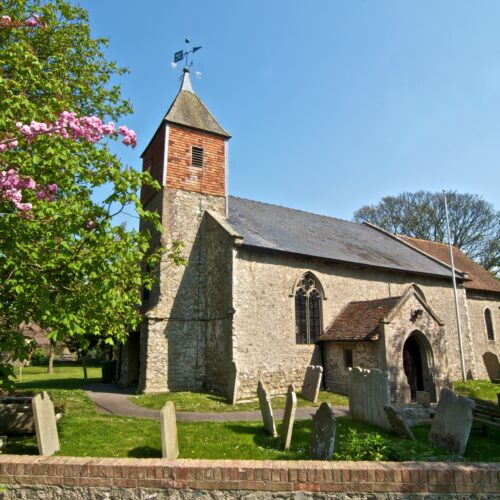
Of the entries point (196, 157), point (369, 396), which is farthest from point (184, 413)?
point (196, 157)

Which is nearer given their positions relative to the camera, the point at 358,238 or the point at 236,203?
the point at 236,203

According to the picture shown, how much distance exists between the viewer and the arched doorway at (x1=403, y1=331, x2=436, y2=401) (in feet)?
52.1

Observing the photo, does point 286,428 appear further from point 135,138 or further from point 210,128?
point 210,128

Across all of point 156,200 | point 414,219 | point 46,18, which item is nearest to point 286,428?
point 46,18

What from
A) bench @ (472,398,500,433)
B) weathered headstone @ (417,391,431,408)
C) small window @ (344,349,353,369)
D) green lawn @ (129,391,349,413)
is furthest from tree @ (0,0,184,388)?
small window @ (344,349,353,369)

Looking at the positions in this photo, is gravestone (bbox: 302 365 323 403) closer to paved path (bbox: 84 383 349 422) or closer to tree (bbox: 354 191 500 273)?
paved path (bbox: 84 383 349 422)

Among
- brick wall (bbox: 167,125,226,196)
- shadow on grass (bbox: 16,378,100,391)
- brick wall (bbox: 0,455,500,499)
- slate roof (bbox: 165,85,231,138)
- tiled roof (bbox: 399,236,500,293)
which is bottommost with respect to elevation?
shadow on grass (bbox: 16,378,100,391)

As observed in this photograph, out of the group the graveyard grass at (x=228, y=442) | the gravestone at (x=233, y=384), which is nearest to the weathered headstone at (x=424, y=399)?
the graveyard grass at (x=228, y=442)

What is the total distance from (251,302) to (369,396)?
6594 millimetres

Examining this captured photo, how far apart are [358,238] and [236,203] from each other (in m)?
8.14

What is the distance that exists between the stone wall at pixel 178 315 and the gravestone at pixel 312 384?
14.9ft

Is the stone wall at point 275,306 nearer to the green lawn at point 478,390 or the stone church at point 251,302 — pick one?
the stone church at point 251,302

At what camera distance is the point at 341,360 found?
53.9 ft

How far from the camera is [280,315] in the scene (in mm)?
16500
